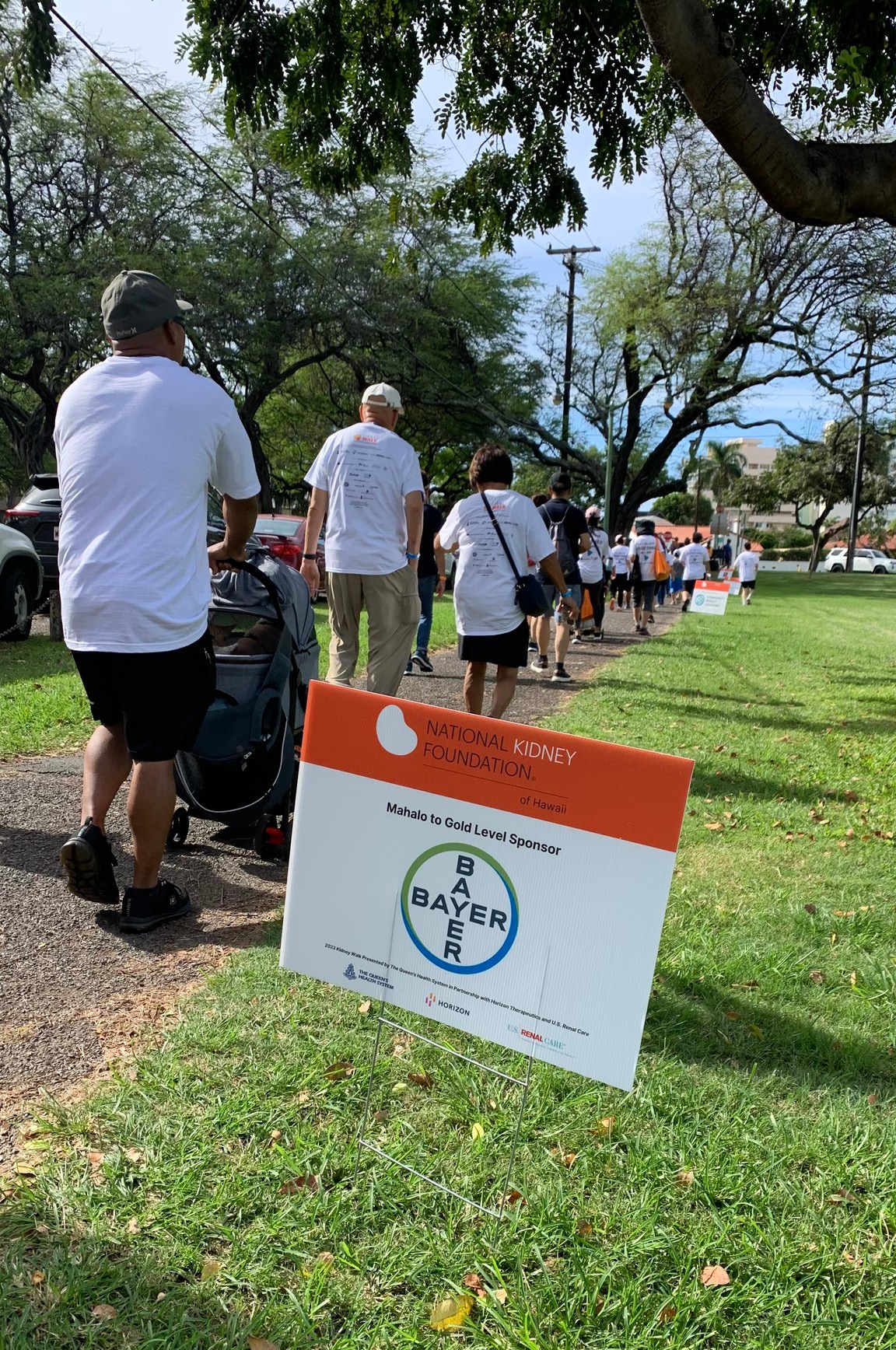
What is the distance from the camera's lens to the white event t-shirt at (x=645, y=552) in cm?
1669

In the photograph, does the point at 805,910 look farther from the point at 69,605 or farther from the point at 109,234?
the point at 109,234

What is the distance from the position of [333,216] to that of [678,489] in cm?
1720

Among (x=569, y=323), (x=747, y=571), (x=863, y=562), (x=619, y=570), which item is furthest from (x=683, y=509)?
(x=619, y=570)

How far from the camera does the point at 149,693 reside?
139 inches

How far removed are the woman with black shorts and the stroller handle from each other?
2070mm

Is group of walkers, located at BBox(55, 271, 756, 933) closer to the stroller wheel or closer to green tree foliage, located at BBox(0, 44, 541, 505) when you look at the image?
the stroller wheel

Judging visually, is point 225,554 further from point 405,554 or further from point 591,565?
point 591,565

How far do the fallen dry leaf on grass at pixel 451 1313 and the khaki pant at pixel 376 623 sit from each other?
3.75 metres

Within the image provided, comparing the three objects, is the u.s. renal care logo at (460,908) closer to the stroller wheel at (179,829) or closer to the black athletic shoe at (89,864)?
the black athletic shoe at (89,864)

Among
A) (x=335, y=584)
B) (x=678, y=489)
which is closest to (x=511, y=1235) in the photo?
(x=335, y=584)

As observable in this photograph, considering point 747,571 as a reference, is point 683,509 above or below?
above

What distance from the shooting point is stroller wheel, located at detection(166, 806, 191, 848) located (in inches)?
187

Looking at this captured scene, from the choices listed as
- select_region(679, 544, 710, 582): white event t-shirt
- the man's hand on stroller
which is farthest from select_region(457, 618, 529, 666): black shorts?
select_region(679, 544, 710, 582): white event t-shirt

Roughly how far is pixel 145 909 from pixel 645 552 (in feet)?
46.2
